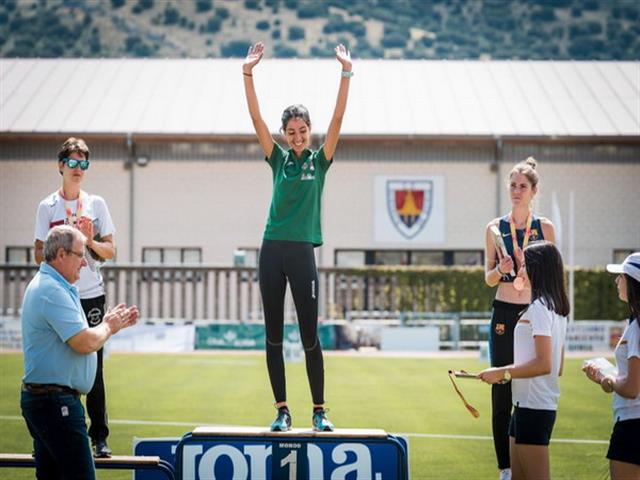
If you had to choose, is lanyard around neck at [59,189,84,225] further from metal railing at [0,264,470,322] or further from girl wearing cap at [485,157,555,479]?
metal railing at [0,264,470,322]

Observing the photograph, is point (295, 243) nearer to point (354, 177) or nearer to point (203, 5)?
point (354, 177)

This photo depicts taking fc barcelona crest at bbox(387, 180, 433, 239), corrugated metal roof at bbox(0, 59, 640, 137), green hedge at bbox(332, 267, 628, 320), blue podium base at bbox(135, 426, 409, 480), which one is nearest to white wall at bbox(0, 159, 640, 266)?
fc barcelona crest at bbox(387, 180, 433, 239)

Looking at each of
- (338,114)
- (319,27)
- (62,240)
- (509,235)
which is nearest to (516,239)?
(509,235)

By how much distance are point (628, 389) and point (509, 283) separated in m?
2.12

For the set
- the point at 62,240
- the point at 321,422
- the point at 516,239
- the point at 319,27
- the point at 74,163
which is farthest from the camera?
the point at 319,27

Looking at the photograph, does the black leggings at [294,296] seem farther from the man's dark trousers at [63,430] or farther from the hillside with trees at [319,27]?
the hillside with trees at [319,27]

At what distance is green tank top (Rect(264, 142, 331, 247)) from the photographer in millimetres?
7941

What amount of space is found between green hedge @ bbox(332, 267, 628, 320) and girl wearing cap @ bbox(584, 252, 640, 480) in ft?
93.7

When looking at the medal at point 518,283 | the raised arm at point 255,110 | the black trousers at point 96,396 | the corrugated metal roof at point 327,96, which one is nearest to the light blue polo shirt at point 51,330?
the black trousers at point 96,396

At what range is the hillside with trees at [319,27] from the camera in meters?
127

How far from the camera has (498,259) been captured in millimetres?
8359

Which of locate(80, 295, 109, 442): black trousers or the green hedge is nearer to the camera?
locate(80, 295, 109, 442): black trousers

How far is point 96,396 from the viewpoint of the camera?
8258 mm

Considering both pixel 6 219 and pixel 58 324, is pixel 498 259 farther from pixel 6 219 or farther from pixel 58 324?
pixel 6 219
